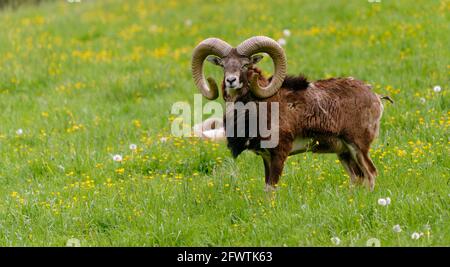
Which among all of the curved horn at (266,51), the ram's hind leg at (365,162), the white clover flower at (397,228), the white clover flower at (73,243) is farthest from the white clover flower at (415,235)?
the white clover flower at (73,243)

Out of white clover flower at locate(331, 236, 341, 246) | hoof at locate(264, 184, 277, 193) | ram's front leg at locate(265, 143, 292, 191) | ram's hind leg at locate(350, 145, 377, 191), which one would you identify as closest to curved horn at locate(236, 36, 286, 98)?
ram's front leg at locate(265, 143, 292, 191)

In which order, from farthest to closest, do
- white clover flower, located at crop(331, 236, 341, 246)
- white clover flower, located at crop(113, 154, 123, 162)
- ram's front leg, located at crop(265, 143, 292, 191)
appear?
white clover flower, located at crop(113, 154, 123, 162) < ram's front leg, located at crop(265, 143, 292, 191) < white clover flower, located at crop(331, 236, 341, 246)

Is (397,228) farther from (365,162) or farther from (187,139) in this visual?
(187,139)

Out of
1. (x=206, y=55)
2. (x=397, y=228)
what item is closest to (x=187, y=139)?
(x=206, y=55)

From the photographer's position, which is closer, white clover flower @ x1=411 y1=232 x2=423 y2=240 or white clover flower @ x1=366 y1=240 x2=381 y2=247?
white clover flower @ x1=411 y1=232 x2=423 y2=240

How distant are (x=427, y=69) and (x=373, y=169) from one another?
5.22m

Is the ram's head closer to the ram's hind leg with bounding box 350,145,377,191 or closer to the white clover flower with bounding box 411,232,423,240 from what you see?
the ram's hind leg with bounding box 350,145,377,191

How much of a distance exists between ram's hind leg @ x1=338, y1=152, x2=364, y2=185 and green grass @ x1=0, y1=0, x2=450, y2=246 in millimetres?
226

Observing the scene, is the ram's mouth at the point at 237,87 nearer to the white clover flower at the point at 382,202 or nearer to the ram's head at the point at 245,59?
the ram's head at the point at 245,59

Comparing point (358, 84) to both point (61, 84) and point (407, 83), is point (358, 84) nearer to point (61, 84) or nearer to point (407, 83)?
point (407, 83)

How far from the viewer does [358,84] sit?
9914mm

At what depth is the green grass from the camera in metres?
8.48

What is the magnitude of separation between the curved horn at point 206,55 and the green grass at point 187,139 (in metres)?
1.09
